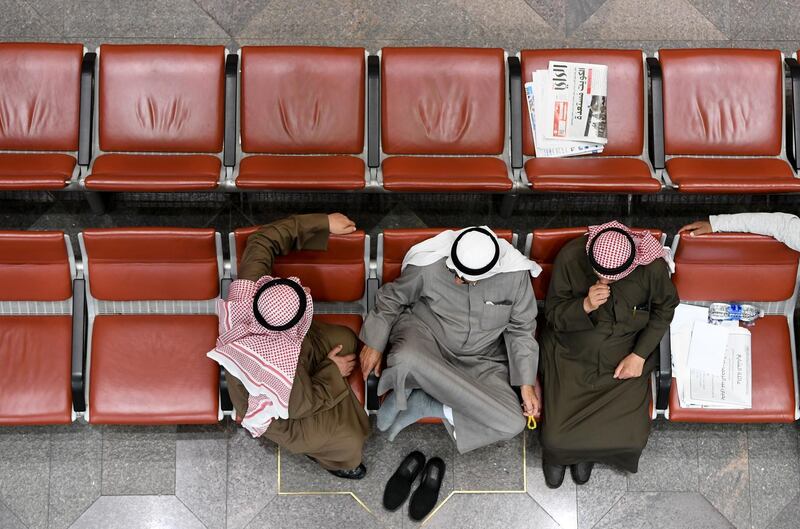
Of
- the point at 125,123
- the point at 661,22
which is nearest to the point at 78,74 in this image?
Result: the point at 125,123

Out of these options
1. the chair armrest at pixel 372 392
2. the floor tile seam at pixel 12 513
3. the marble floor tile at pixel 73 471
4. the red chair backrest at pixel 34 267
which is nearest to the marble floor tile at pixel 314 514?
the chair armrest at pixel 372 392

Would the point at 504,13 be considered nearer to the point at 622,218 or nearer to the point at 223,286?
the point at 622,218

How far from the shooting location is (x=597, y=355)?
3123 mm

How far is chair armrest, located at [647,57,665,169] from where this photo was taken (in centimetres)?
330

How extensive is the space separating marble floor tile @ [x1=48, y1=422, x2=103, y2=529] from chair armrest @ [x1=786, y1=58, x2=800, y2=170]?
380 cm

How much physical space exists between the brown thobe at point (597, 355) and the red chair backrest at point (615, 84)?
0.64m

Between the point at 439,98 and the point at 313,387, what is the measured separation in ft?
4.85

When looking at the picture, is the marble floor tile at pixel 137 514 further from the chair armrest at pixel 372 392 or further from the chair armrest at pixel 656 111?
the chair armrest at pixel 656 111

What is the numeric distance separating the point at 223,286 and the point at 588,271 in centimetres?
165

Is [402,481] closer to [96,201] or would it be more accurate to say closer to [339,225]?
[339,225]

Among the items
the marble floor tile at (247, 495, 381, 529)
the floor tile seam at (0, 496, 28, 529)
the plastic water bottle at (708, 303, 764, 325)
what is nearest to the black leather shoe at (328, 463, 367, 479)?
the marble floor tile at (247, 495, 381, 529)

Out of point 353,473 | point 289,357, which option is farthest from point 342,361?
point 353,473

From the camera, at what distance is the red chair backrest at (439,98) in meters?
3.25

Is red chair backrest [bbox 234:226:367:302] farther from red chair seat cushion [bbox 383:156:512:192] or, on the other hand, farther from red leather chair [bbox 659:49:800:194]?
red leather chair [bbox 659:49:800:194]
